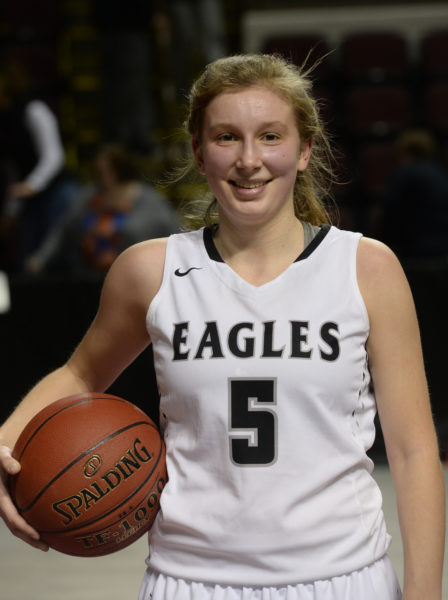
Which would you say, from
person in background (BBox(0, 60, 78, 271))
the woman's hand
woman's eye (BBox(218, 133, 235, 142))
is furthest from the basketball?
person in background (BBox(0, 60, 78, 271))

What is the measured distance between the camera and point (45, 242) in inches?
256

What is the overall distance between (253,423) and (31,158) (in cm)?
530

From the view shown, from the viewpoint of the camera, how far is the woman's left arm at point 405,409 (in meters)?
1.63

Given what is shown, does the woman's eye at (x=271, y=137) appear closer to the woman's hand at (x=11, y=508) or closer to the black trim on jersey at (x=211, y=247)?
the black trim on jersey at (x=211, y=247)

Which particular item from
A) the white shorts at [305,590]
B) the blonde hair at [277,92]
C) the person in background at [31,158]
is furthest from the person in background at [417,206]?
the white shorts at [305,590]

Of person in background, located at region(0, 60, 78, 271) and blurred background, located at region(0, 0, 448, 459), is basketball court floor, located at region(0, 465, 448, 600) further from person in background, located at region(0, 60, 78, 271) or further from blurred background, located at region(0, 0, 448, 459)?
person in background, located at region(0, 60, 78, 271)

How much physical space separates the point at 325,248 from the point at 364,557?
1.66 feet

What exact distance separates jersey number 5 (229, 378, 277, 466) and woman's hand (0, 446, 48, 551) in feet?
1.24

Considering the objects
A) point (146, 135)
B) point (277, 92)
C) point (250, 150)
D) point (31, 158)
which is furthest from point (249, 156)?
point (146, 135)

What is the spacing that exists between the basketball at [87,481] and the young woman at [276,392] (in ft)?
0.10

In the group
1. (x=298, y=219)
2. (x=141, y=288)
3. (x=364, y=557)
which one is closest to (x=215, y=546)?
(x=364, y=557)

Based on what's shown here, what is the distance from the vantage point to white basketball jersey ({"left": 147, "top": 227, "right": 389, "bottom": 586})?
5.27 ft

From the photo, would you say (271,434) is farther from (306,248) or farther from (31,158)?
(31,158)

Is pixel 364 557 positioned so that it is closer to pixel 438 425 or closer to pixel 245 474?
pixel 245 474
